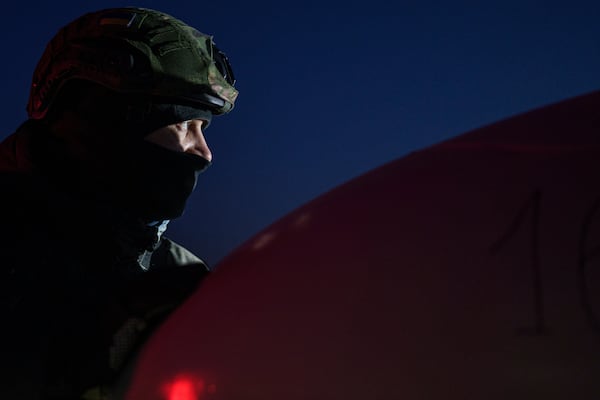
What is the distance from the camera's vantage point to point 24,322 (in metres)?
1.69

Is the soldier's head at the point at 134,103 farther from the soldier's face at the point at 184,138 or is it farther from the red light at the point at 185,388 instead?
the red light at the point at 185,388

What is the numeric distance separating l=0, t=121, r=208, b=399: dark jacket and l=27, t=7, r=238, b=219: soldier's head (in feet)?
0.45


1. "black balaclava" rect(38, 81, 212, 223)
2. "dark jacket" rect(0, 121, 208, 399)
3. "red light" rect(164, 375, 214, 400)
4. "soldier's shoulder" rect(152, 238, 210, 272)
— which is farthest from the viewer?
"soldier's shoulder" rect(152, 238, 210, 272)

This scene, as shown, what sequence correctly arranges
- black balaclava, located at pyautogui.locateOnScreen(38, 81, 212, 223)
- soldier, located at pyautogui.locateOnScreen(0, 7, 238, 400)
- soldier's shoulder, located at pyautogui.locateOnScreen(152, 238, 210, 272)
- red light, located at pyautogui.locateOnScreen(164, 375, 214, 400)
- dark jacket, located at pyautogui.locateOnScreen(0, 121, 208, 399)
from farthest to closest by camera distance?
soldier's shoulder, located at pyautogui.locateOnScreen(152, 238, 210, 272) < black balaclava, located at pyautogui.locateOnScreen(38, 81, 212, 223) < soldier, located at pyautogui.locateOnScreen(0, 7, 238, 400) < dark jacket, located at pyautogui.locateOnScreen(0, 121, 208, 399) < red light, located at pyautogui.locateOnScreen(164, 375, 214, 400)

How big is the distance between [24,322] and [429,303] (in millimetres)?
1225

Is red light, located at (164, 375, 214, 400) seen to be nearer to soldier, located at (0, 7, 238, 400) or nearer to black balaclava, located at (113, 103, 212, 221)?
soldier, located at (0, 7, 238, 400)

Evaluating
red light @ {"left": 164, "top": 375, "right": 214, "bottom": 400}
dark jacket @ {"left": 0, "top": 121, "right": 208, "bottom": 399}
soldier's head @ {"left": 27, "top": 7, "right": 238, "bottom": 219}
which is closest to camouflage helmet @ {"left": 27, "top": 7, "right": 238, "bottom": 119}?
soldier's head @ {"left": 27, "top": 7, "right": 238, "bottom": 219}

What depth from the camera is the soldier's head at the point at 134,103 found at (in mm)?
2436

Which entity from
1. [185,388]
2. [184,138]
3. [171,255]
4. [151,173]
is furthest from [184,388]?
[171,255]

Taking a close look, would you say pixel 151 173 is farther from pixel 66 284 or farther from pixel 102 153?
pixel 66 284

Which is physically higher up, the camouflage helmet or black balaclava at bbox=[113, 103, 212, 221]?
the camouflage helmet

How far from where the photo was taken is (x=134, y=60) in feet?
8.12

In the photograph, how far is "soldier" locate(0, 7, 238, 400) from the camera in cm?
200

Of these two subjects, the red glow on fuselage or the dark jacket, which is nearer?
the red glow on fuselage
